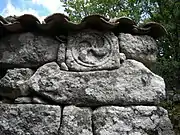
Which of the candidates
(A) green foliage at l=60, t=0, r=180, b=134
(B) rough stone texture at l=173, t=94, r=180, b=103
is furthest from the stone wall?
(B) rough stone texture at l=173, t=94, r=180, b=103

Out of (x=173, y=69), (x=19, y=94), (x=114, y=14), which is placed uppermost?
(x=114, y=14)

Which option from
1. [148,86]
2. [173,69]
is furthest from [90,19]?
[173,69]

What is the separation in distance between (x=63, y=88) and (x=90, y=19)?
1.99 ft

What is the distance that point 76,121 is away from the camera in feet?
6.94

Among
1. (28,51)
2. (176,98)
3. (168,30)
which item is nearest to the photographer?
(28,51)

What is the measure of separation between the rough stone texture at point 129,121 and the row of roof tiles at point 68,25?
2.22 ft

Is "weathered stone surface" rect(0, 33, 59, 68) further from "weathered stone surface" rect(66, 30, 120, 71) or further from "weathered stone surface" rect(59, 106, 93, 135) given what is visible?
"weathered stone surface" rect(59, 106, 93, 135)

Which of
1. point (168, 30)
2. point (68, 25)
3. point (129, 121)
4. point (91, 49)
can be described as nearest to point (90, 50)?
point (91, 49)

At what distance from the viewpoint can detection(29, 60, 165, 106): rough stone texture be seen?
2.16m

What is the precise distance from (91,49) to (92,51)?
0.02 m

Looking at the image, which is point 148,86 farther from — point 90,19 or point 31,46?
point 31,46

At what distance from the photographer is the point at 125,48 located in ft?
7.59

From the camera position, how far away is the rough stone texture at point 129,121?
2096 mm

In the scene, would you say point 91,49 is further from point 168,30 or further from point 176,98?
point 168,30
